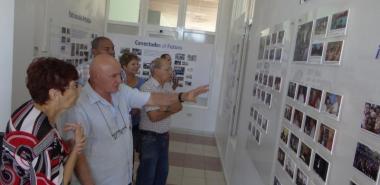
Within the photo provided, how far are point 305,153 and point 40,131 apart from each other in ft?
3.80

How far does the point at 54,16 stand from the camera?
361 cm

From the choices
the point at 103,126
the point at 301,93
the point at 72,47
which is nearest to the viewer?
the point at 301,93

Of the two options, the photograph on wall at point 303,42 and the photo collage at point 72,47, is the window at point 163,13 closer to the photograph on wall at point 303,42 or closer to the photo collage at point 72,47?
the photo collage at point 72,47

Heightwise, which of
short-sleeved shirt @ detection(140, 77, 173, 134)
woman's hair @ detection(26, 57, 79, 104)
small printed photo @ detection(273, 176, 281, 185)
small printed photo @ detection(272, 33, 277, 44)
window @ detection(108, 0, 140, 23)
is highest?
window @ detection(108, 0, 140, 23)

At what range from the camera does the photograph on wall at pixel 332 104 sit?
1.31 m

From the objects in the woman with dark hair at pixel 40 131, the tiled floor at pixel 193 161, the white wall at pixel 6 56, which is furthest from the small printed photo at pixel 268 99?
the tiled floor at pixel 193 161

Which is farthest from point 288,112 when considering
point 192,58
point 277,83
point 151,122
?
point 192,58

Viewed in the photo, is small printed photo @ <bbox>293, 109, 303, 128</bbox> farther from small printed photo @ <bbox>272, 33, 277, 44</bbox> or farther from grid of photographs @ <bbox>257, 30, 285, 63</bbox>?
small printed photo @ <bbox>272, 33, 277, 44</bbox>

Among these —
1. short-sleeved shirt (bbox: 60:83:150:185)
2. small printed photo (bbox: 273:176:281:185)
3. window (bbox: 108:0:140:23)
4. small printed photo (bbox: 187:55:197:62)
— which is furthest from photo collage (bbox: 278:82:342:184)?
window (bbox: 108:0:140:23)

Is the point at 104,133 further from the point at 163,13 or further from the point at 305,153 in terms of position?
the point at 163,13

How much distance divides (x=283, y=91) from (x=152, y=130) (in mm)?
1325

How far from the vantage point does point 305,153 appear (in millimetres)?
1558

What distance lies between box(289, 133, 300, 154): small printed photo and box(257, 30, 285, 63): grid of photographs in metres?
0.60

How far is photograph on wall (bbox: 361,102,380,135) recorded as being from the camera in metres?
1.02
